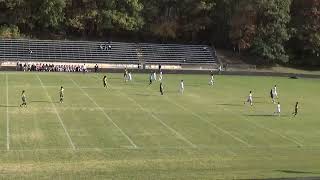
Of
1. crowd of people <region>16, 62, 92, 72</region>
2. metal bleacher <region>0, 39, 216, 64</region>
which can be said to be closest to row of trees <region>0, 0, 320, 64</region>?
metal bleacher <region>0, 39, 216, 64</region>

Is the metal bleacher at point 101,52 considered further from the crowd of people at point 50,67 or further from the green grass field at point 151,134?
the green grass field at point 151,134

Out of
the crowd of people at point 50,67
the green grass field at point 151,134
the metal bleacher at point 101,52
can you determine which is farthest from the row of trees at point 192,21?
the green grass field at point 151,134

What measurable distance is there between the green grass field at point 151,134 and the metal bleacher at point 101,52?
22.0m

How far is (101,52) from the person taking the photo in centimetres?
8056

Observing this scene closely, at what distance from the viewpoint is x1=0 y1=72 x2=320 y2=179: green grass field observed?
23.6 m

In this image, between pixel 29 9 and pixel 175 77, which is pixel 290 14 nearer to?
pixel 175 77

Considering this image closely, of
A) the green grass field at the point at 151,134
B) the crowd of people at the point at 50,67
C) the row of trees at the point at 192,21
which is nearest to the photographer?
the green grass field at the point at 151,134

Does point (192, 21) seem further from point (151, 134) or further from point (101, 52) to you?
point (151, 134)

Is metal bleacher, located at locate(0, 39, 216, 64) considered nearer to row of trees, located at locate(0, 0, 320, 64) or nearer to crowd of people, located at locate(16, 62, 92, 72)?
crowd of people, located at locate(16, 62, 92, 72)

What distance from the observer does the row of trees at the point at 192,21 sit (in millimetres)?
84938

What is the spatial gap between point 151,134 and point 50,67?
133 feet

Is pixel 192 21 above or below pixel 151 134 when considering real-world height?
above

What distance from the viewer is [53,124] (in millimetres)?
33594

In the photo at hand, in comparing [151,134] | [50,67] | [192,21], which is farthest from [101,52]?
[151,134]
